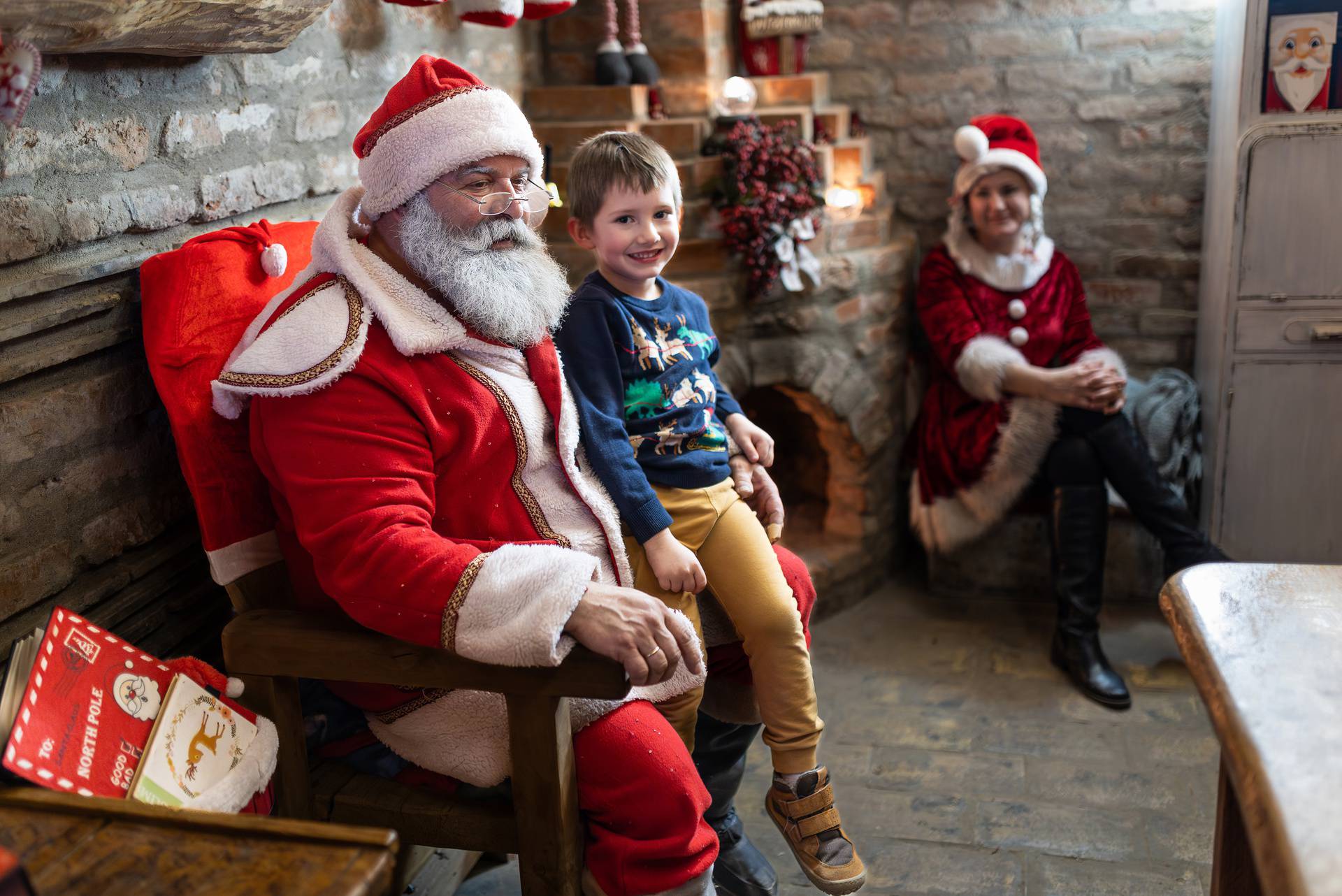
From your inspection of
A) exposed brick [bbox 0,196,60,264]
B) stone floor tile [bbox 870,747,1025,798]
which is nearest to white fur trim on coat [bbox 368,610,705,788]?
exposed brick [bbox 0,196,60,264]

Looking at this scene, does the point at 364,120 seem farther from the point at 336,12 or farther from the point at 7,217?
the point at 7,217

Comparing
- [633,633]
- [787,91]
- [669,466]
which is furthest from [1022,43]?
[633,633]

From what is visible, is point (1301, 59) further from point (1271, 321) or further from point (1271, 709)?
point (1271, 709)

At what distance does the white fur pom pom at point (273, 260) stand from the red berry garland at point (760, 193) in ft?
5.50

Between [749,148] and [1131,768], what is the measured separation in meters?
1.98

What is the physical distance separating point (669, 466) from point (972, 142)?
74.8 inches

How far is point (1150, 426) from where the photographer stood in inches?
143

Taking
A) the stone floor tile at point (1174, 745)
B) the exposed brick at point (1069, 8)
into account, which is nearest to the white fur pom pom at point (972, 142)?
the exposed brick at point (1069, 8)

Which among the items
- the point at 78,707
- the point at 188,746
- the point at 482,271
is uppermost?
the point at 482,271

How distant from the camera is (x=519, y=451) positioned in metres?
1.83

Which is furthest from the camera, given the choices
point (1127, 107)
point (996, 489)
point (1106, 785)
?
point (1127, 107)

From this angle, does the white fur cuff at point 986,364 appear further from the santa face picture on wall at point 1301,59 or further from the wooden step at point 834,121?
the santa face picture on wall at point 1301,59

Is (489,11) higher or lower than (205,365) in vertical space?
higher

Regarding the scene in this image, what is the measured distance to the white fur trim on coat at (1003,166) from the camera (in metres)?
3.44
